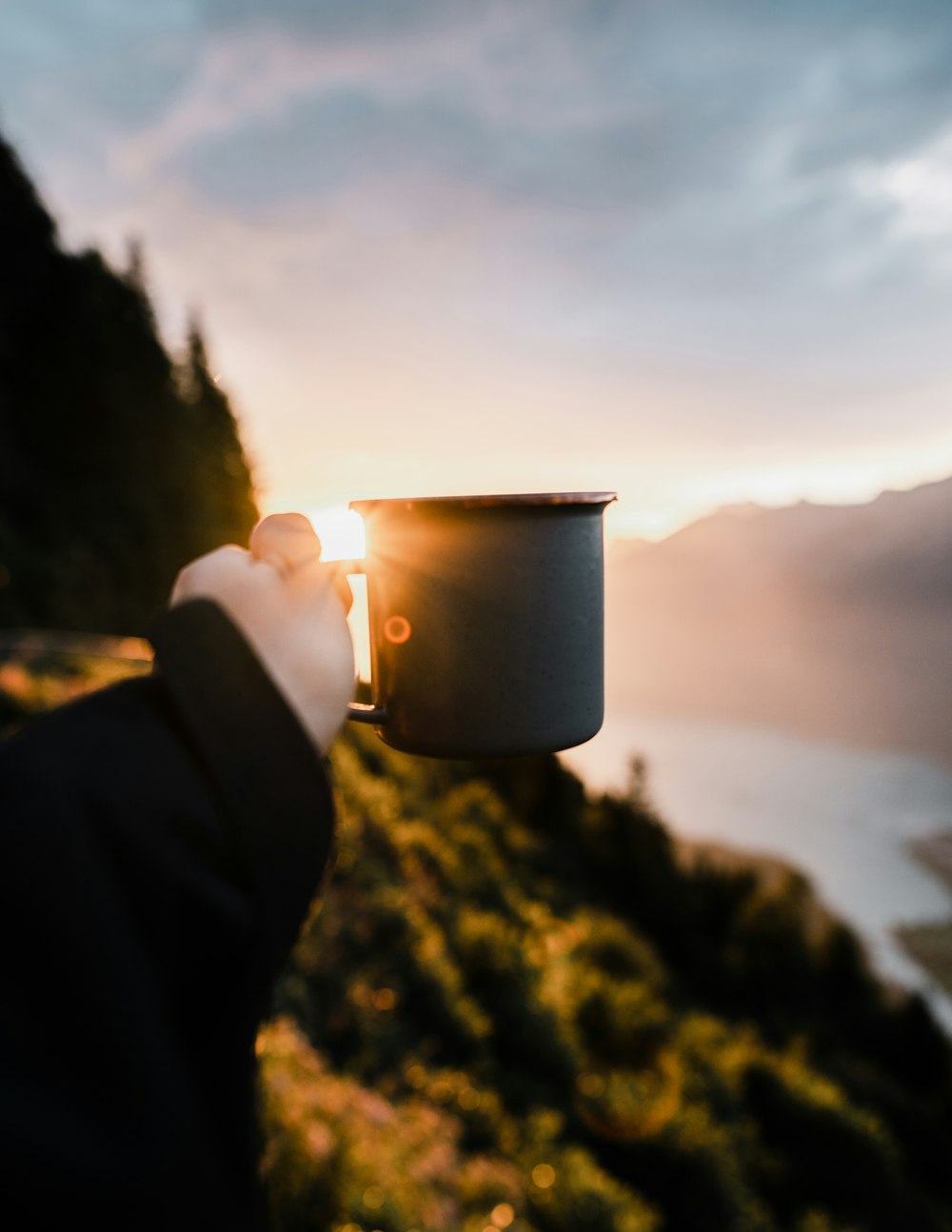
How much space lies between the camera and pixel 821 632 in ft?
546

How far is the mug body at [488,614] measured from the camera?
1013 millimetres

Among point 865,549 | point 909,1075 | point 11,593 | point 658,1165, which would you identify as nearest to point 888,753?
point 865,549

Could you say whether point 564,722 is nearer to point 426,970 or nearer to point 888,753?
point 426,970

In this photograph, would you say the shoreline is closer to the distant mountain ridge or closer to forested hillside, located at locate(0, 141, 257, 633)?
the distant mountain ridge

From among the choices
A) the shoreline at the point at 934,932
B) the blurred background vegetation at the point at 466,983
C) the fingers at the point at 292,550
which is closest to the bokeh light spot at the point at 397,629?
the fingers at the point at 292,550

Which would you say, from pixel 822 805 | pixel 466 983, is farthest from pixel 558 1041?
pixel 822 805

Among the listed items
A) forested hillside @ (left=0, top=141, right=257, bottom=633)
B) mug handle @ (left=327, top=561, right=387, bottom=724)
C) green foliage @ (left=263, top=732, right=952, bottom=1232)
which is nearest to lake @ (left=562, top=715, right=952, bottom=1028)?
green foliage @ (left=263, top=732, right=952, bottom=1232)

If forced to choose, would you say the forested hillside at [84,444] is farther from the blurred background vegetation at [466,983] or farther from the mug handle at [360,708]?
the mug handle at [360,708]

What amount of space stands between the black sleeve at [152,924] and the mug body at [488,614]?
35 cm

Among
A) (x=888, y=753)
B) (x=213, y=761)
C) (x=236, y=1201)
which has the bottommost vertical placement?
(x=888, y=753)

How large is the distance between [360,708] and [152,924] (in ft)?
1.75

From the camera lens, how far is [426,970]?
10.8m

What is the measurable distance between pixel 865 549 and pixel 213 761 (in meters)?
173

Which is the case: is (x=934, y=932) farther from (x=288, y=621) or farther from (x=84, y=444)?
(x=288, y=621)
